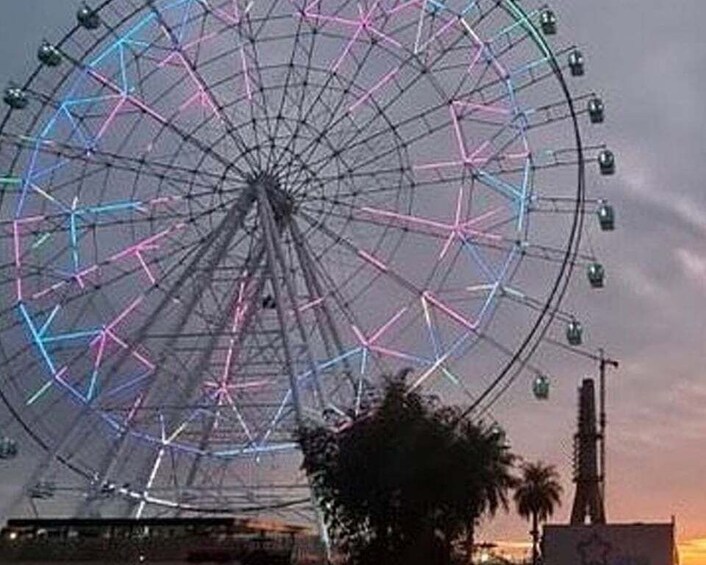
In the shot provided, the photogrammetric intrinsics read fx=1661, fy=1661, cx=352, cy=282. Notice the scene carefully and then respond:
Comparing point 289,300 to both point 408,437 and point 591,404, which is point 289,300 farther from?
point 591,404

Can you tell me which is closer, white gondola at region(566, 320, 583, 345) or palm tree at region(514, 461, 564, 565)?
white gondola at region(566, 320, 583, 345)

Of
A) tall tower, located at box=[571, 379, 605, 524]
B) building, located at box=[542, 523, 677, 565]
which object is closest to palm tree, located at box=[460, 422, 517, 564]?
building, located at box=[542, 523, 677, 565]

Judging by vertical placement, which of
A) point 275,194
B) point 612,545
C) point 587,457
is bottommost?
point 612,545

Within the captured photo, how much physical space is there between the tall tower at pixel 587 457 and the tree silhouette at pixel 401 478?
2345 cm

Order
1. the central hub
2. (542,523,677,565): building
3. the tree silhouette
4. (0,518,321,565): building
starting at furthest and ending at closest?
1. the tree silhouette
2. the central hub
3. (0,518,321,565): building
4. (542,523,677,565): building

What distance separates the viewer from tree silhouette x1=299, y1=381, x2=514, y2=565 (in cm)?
5247

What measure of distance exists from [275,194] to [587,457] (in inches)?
1236

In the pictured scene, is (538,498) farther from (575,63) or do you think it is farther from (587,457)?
(575,63)

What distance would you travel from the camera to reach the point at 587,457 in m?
78.1

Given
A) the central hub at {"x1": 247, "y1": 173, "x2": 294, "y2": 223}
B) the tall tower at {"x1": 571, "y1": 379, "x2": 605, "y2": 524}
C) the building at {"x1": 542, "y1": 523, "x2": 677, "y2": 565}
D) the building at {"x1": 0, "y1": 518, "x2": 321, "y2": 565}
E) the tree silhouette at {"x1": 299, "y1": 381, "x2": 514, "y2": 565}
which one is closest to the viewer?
the building at {"x1": 542, "y1": 523, "x2": 677, "y2": 565}

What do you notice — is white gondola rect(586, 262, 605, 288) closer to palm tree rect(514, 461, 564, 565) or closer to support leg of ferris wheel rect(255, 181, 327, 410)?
support leg of ferris wheel rect(255, 181, 327, 410)

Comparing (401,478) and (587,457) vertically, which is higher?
(587,457)

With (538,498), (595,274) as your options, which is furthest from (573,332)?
(538,498)

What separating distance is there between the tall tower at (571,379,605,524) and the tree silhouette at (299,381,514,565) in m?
23.4
